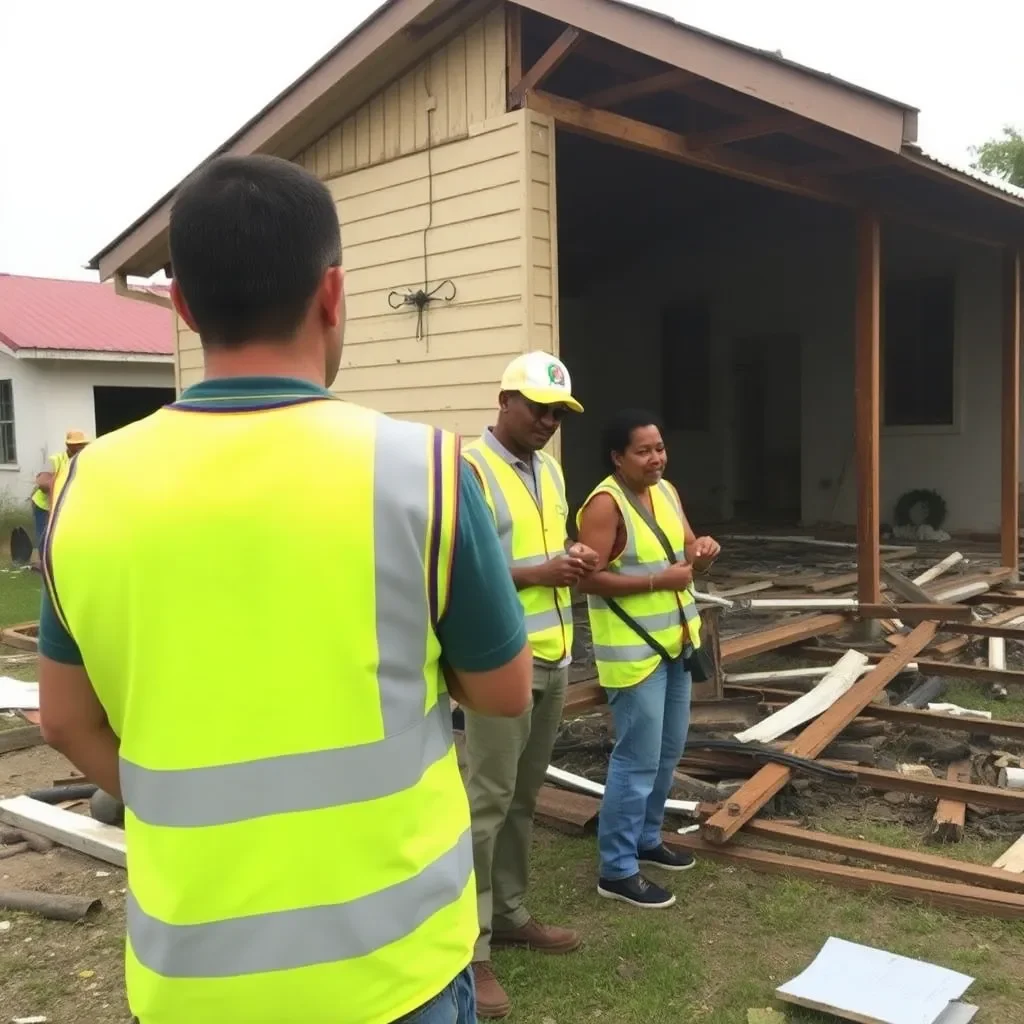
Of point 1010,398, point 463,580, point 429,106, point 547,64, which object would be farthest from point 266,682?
point 1010,398

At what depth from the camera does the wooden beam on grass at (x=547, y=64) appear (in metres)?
5.41

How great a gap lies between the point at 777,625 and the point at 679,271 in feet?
29.7

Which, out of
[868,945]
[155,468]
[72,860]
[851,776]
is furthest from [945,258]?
[155,468]

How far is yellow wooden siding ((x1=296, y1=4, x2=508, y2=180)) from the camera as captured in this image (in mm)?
5875

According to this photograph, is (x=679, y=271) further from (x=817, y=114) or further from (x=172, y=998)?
(x=172, y=998)

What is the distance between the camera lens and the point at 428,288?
6398 mm

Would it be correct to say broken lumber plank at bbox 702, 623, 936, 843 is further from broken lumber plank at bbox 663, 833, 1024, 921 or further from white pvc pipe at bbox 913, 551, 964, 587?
white pvc pipe at bbox 913, 551, 964, 587

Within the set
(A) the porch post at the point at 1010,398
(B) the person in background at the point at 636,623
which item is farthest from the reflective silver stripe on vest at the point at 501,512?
(A) the porch post at the point at 1010,398

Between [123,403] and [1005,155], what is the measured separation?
37.2 meters

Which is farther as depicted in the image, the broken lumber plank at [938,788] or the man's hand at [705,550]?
the broken lumber plank at [938,788]

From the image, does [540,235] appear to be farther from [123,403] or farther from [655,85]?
[123,403]

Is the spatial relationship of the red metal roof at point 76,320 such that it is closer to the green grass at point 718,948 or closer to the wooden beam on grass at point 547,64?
the wooden beam on grass at point 547,64

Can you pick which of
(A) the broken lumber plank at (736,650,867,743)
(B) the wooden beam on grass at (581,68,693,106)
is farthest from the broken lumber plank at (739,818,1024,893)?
(B) the wooden beam on grass at (581,68,693,106)

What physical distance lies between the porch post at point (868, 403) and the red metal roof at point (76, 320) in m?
12.0
